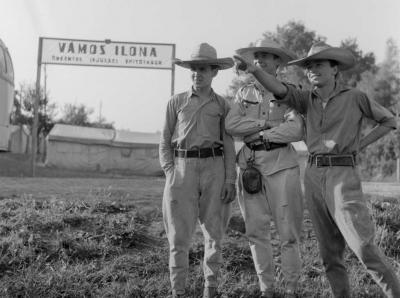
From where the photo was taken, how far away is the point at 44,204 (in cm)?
575

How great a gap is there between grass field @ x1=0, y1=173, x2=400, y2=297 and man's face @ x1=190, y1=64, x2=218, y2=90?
1.69 m

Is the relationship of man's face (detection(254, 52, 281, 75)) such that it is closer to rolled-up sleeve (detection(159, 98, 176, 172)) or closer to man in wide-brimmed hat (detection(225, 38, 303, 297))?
man in wide-brimmed hat (detection(225, 38, 303, 297))

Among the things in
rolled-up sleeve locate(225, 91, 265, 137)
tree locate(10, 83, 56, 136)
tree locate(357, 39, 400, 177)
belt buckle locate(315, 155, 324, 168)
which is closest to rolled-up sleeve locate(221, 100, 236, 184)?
rolled-up sleeve locate(225, 91, 265, 137)

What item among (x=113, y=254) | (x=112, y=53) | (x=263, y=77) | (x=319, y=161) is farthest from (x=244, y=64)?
(x=112, y=53)

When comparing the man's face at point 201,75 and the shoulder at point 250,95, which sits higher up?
the man's face at point 201,75

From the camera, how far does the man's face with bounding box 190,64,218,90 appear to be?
12.9 ft

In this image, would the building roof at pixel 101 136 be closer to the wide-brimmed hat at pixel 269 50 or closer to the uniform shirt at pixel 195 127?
the uniform shirt at pixel 195 127

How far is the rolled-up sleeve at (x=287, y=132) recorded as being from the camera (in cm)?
360

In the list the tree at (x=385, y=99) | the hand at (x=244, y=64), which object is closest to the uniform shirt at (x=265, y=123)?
the hand at (x=244, y=64)

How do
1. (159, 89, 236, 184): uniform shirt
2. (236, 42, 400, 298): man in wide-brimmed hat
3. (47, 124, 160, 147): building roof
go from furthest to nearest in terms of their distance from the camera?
(47, 124, 160, 147): building roof, (159, 89, 236, 184): uniform shirt, (236, 42, 400, 298): man in wide-brimmed hat

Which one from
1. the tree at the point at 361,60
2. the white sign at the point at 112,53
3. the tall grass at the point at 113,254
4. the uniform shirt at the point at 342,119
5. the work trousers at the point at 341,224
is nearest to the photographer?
the work trousers at the point at 341,224

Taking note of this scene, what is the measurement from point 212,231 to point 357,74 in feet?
124

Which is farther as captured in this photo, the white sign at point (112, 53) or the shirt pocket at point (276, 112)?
the white sign at point (112, 53)

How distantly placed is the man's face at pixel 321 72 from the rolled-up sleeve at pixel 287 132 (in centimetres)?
33
